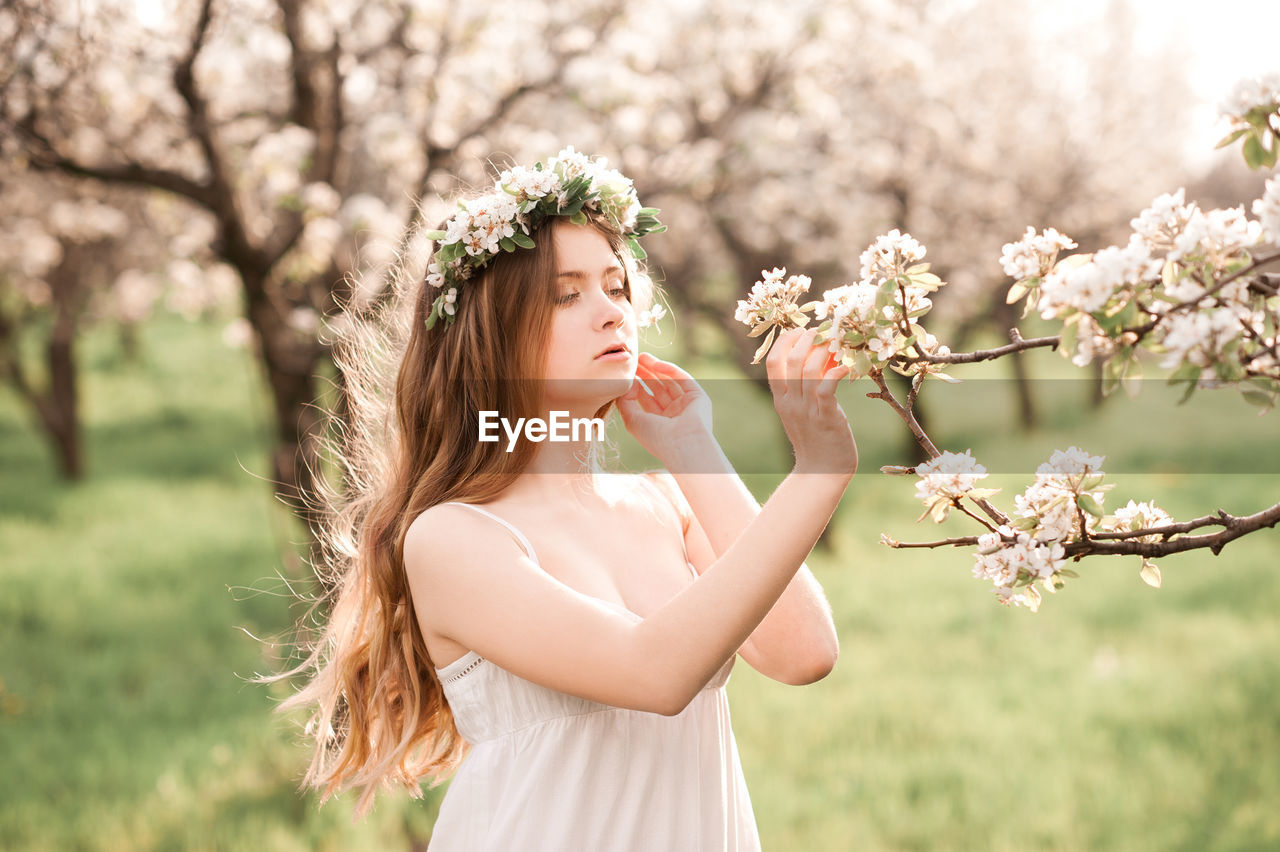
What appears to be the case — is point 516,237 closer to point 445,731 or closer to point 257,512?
point 445,731

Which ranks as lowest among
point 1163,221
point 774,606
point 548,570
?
point 774,606

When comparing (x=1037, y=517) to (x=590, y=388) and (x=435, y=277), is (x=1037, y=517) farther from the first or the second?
(x=435, y=277)

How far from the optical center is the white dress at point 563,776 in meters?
1.76

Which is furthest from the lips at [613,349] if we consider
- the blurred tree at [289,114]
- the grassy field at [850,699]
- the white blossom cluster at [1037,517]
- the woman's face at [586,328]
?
the blurred tree at [289,114]

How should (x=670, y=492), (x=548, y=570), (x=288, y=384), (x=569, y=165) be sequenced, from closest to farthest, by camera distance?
(x=548, y=570) < (x=569, y=165) < (x=670, y=492) < (x=288, y=384)

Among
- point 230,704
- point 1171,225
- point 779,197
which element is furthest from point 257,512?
point 1171,225

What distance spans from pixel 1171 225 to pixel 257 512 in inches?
444

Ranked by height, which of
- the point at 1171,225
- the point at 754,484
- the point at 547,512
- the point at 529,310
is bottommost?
the point at 754,484

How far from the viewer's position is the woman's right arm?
1.44 meters

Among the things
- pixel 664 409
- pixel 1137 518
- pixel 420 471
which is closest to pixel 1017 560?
pixel 1137 518

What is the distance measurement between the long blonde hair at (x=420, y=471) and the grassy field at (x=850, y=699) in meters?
1.26

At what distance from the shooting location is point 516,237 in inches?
74.4

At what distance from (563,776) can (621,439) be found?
2.43 meters

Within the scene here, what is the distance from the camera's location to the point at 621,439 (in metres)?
4.15
